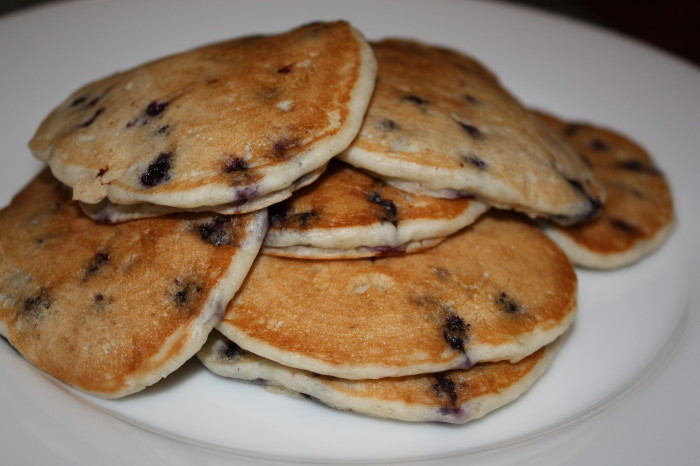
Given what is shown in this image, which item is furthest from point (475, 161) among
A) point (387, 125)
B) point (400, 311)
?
point (400, 311)

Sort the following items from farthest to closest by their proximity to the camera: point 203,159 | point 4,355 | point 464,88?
point 464,88 → point 4,355 → point 203,159

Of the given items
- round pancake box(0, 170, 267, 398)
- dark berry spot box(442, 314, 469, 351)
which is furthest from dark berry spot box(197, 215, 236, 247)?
dark berry spot box(442, 314, 469, 351)

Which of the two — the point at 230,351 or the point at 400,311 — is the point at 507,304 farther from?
the point at 230,351

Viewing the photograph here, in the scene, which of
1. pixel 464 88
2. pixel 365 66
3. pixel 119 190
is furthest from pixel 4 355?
pixel 464 88

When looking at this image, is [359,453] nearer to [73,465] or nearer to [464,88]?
[73,465]

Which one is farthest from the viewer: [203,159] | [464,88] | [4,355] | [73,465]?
[464,88]

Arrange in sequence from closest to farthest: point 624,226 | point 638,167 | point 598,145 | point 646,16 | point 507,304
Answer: point 507,304, point 624,226, point 638,167, point 598,145, point 646,16

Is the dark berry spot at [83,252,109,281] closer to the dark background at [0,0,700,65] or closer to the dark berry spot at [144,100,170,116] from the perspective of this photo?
the dark berry spot at [144,100,170,116]
